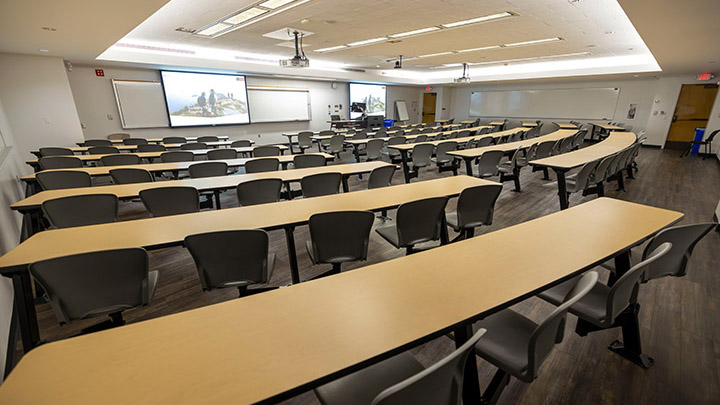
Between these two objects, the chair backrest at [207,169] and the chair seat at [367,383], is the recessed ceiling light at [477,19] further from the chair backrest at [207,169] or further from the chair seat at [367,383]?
the chair seat at [367,383]

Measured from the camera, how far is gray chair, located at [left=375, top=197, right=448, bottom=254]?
242 centimetres

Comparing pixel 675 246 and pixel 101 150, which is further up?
pixel 101 150

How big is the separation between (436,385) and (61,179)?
4891 mm

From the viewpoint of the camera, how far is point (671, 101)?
417 inches

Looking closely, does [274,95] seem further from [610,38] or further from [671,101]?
[671,101]

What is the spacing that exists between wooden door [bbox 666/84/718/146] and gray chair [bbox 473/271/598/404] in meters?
14.5

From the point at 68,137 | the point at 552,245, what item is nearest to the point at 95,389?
the point at 552,245

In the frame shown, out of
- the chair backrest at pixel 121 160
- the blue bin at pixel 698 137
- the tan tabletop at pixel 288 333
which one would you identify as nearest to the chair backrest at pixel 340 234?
the tan tabletop at pixel 288 333

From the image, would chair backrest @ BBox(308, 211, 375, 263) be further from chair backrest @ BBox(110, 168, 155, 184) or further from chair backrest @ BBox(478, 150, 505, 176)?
chair backrest @ BBox(478, 150, 505, 176)

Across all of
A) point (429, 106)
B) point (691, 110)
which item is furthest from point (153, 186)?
point (429, 106)

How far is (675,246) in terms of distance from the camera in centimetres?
180

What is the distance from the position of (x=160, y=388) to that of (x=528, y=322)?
169 centimetres

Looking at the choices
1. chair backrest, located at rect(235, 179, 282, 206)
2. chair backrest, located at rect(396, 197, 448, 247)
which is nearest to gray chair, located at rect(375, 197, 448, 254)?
chair backrest, located at rect(396, 197, 448, 247)

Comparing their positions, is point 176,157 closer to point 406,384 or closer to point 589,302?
point 406,384
